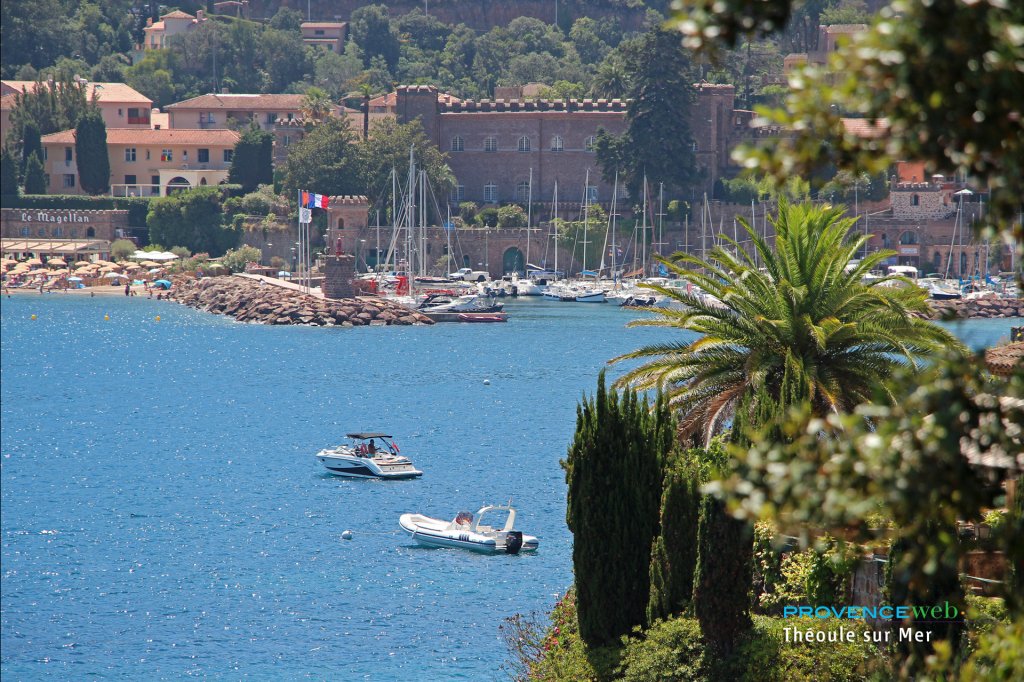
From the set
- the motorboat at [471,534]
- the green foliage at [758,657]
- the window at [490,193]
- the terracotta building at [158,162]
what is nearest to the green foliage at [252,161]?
the terracotta building at [158,162]

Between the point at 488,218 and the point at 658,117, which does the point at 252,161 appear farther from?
the point at 658,117

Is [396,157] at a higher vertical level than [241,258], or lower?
higher

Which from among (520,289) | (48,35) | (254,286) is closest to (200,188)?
(254,286)

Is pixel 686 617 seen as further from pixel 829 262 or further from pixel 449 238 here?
pixel 449 238

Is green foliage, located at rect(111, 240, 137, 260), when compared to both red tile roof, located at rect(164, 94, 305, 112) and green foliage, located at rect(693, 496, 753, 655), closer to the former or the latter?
red tile roof, located at rect(164, 94, 305, 112)

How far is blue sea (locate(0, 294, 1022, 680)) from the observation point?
2800 centimetres

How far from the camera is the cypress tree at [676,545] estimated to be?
17.3 m

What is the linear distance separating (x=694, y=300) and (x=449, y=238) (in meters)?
98.6

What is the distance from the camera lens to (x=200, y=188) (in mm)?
123688

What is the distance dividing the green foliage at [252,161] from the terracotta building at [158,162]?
12.7 ft

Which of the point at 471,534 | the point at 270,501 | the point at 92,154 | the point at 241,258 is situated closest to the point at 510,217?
the point at 241,258

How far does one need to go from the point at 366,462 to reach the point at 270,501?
14.9 feet

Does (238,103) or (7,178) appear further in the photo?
(238,103)

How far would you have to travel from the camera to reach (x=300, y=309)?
102062 millimetres
